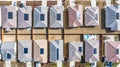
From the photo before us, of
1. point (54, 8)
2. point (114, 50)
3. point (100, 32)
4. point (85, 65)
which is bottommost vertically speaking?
point (85, 65)

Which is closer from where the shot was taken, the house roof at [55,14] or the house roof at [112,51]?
the house roof at [55,14]

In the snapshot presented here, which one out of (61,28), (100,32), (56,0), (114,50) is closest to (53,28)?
(61,28)

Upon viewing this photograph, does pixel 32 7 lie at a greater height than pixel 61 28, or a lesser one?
greater

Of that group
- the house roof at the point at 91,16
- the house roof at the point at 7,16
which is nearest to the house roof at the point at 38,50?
the house roof at the point at 7,16

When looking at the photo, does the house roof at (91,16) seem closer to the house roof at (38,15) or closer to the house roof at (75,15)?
the house roof at (75,15)

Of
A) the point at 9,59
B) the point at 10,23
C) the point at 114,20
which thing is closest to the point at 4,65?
the point at 9,59

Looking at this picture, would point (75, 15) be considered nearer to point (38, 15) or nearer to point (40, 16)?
point (40, 16)

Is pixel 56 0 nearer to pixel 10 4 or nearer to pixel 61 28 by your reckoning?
pixel 61 28
